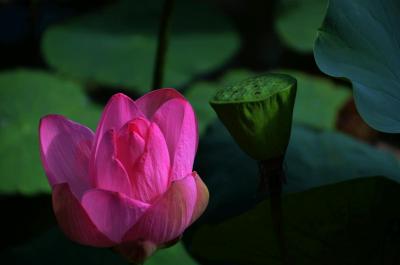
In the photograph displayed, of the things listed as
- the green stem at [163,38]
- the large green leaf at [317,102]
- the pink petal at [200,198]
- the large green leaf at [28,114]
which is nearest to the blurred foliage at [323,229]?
the pink petal at [200,198]

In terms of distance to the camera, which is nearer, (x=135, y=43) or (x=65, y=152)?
(x=65, y=152)

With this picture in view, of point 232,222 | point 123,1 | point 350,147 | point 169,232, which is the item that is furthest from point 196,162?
point 123,1

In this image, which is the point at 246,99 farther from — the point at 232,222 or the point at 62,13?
the point at 62,13

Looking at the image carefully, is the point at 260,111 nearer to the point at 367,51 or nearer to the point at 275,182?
the point at 275,182

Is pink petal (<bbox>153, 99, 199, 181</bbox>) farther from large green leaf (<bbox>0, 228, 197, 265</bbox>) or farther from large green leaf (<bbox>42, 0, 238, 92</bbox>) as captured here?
large green leaf (<bbox>42, 0, 238, 92</bbox>)

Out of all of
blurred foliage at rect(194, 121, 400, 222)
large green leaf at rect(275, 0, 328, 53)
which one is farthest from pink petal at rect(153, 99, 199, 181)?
large green leaf at rect(275, 0, 328, 53)

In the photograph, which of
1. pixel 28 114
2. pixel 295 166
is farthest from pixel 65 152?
pixel 28 114
